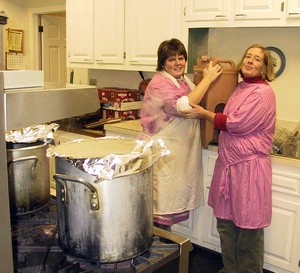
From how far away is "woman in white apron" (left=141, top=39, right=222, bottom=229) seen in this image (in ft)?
7.41

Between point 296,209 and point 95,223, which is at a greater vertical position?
point 95,223

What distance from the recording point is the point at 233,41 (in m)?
2.90

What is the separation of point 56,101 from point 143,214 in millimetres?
352

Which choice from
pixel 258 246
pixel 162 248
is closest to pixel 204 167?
pixel 258 246

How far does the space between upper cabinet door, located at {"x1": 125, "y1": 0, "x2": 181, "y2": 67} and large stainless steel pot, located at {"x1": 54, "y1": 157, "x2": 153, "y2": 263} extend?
6.91 feet

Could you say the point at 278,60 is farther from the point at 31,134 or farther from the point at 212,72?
the point at 31,134

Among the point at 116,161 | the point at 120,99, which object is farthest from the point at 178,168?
the point at 116,161

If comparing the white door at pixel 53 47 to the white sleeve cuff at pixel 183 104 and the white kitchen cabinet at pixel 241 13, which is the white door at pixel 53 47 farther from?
the white sleeve cuff at pixel 183 104

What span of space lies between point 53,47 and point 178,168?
3.10 metres

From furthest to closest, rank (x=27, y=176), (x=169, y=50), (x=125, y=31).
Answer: (x=125, y=31), (x=169, y=50), (x=27, y=176)

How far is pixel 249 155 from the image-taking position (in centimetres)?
206

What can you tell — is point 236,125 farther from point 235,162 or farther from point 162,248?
point 162,248

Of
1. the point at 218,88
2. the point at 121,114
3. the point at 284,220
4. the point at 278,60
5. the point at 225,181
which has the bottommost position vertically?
the point at 284,220

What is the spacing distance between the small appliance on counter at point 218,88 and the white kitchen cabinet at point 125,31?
574 mm
